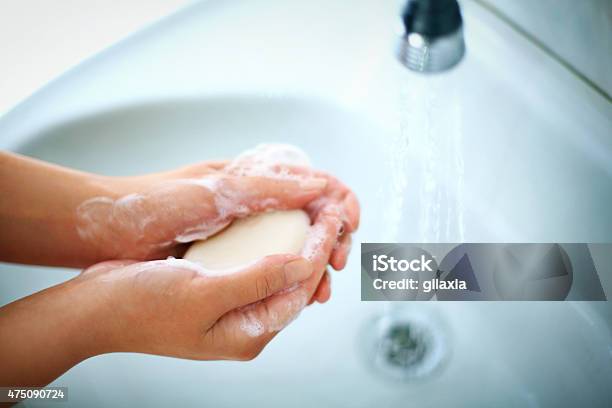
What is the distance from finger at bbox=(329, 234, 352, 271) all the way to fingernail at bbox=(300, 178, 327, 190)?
5 cm

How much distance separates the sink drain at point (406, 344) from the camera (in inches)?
21.2

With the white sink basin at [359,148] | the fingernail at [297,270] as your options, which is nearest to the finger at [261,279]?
the fingernail at [297,270]

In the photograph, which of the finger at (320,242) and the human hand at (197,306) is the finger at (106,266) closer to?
the human hand at (197,306)

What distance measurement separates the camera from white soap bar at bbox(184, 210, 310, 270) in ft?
1.66

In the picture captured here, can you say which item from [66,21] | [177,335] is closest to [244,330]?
[177,335]

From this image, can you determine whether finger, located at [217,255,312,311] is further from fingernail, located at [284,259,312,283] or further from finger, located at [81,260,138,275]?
finger, located at [81,260,138,275]

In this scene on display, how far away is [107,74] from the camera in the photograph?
25.6 inches

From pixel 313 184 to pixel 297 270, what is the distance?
105 millimetres

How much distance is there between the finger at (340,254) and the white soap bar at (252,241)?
0.04 metres

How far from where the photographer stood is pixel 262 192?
0.54m

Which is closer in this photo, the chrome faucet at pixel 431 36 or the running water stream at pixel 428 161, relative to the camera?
the chrome faucet at pixel 431 36

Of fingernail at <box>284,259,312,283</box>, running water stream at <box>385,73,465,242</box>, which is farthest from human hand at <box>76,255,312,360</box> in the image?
running water stream at <box>385,73,465,242</box>

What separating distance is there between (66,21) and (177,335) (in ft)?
1.39

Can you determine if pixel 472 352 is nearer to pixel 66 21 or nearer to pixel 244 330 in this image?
pixel 244 330
